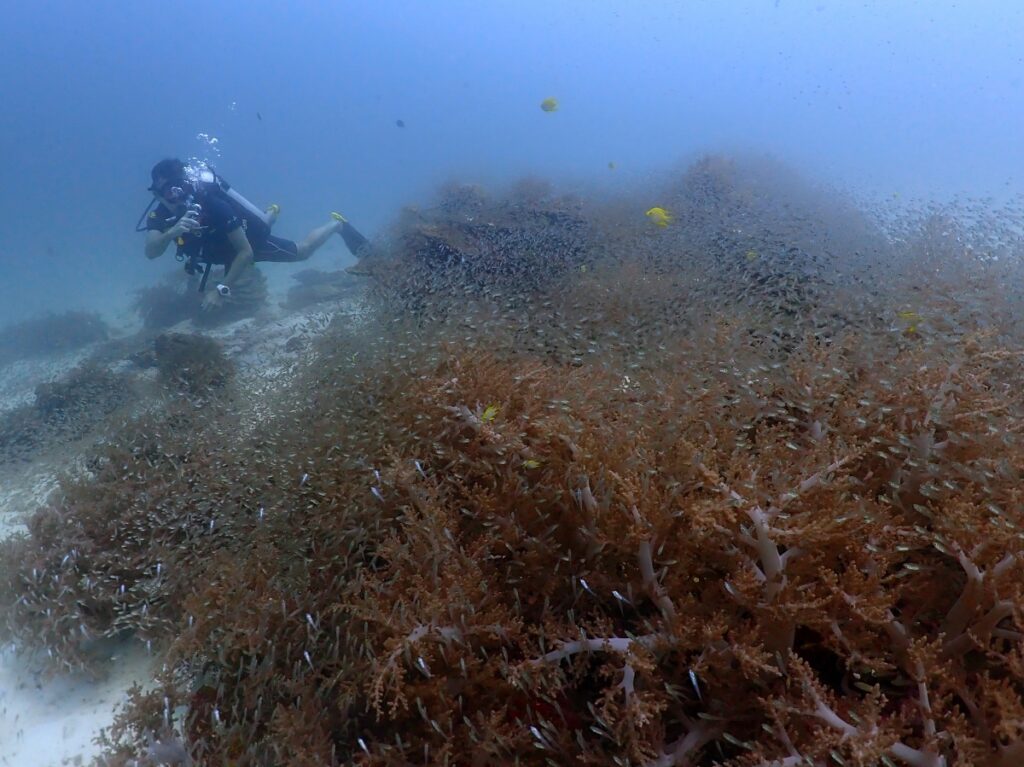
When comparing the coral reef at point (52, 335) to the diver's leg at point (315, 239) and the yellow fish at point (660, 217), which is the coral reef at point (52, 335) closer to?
the diver's leg at point (315, 239)

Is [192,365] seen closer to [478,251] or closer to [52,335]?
[478,251]

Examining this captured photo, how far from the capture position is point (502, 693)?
122 inches

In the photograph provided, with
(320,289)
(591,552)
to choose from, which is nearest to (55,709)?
(591,552)

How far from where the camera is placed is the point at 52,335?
21.7 meters

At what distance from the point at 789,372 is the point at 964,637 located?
86.4 inches

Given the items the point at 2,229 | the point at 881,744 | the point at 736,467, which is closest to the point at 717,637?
the point at 881,744

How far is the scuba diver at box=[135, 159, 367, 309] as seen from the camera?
11.8 meters

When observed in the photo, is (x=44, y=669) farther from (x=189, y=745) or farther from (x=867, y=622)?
(x=867, y=622)

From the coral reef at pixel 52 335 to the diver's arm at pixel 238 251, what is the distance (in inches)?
464

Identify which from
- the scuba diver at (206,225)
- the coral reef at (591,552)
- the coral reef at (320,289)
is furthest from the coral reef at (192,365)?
the coral reef at (320,289)

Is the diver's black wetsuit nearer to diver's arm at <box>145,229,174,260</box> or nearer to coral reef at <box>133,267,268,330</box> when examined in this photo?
diver's arm at <box>145,229,174,260</box>

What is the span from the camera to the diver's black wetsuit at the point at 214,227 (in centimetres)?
1206

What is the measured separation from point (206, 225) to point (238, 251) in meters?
0.87

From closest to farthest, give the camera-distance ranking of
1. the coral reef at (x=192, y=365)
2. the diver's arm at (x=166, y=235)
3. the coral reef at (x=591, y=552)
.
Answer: the coral reef at (x=591, y=552), the coral reef at (x=192, y=365), the diver's arm at (x=166, y=235)
